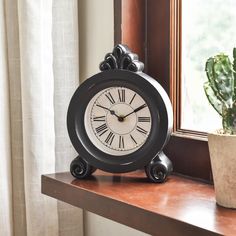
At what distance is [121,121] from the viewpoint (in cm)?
121

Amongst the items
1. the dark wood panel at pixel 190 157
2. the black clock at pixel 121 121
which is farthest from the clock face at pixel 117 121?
the dark wood panel at pixel 190 157

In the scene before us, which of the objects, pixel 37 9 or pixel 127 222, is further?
pixel 37 9

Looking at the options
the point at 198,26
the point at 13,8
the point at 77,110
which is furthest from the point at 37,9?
the point at 198,26

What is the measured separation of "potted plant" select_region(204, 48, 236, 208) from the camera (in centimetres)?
95

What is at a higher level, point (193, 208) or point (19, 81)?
point (19, 81)

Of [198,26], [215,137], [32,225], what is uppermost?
[198,26]

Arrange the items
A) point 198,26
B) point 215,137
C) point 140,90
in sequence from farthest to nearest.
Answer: point 198,26 < point 140,90 < point 215,137

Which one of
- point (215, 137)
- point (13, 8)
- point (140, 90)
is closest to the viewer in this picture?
point (215, 137)

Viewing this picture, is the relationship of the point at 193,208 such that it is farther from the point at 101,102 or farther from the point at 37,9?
the point at 37,9

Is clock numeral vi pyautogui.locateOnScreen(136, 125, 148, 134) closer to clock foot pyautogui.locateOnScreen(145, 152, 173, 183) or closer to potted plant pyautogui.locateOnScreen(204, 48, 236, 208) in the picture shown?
clock foot pyautogui.locateOnScreen(145, 152, 173, 183)

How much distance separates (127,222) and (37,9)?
2.09 feet

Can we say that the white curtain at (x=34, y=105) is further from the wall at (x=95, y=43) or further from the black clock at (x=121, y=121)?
the black clock at (x=121, y=121)

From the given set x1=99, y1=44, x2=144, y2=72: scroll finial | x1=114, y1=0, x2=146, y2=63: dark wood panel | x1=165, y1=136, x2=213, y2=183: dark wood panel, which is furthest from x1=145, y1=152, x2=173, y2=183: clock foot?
x1=114, y1=0, x2=146, y2=63: dark wood panel

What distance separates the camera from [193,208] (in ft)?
3.22
